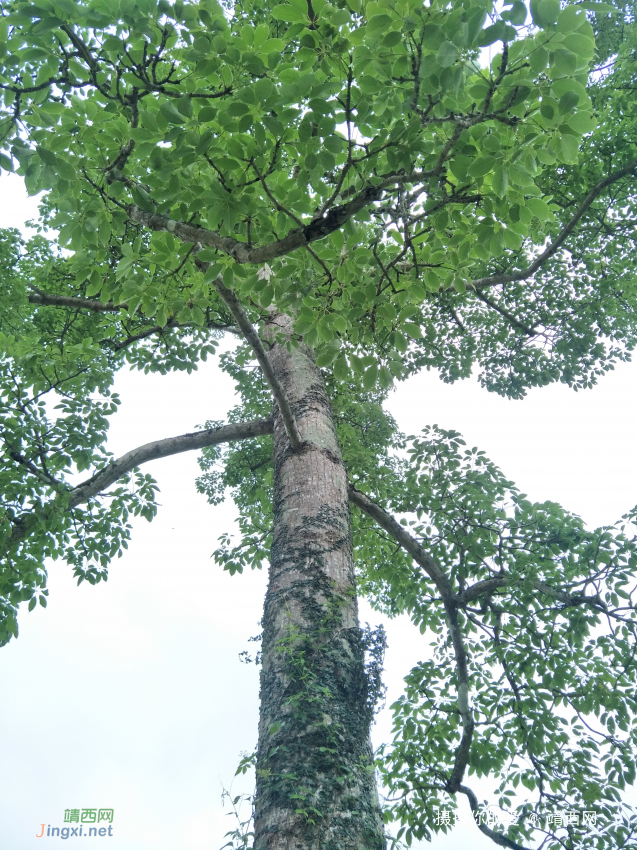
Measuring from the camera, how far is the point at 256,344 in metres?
3.72

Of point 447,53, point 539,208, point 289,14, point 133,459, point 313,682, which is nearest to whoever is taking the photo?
point 447,53

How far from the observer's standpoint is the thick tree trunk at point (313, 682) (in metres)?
2.44

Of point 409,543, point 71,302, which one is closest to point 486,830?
point 409,543

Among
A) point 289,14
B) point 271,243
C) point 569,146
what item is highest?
point 289,14

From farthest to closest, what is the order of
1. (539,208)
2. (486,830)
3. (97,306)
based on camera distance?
(97,306)
(486,830)
(539,208)

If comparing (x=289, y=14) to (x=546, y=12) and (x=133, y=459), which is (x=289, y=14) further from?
(x=133, y=459)

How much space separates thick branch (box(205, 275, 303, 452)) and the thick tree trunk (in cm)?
22

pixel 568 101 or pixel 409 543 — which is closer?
pixel 568 101

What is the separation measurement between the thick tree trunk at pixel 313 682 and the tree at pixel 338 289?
0.01m

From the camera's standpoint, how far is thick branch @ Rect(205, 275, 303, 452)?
323cm

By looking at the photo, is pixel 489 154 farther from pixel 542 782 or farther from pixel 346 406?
pixel 346 406

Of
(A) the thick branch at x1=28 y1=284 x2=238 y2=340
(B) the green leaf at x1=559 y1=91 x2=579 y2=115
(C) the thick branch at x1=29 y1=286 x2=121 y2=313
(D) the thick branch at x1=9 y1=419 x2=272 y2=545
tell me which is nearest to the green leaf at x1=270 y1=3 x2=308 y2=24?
(B) the green leaf at x1=559 y1=91 x2=579 y2=115

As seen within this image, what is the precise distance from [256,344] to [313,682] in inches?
82.9

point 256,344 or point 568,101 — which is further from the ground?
point 256,344
